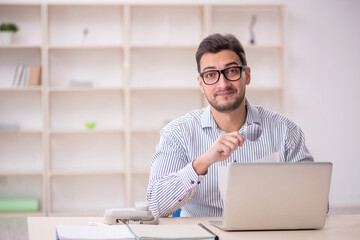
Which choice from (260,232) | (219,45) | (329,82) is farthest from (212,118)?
(329,82)

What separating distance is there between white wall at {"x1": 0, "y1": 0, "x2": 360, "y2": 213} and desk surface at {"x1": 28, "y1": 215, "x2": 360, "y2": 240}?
403cm

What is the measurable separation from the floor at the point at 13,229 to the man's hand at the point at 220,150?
2.58 meters

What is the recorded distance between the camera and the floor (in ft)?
13.6

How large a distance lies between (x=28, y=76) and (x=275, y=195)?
4273 millimetres

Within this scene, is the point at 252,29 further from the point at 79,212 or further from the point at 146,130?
the point at 79,212

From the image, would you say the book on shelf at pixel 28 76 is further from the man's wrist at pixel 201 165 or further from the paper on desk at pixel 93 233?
the paper on desk at pixel 93 233

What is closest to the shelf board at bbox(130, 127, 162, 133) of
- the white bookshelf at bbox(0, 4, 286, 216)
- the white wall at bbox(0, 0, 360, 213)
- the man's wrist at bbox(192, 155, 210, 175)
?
the white bookshelf at bbox(0, 4, 286, 216)

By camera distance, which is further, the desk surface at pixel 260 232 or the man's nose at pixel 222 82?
the man's nose at pixel 222 82

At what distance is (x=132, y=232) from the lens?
4.65 ft

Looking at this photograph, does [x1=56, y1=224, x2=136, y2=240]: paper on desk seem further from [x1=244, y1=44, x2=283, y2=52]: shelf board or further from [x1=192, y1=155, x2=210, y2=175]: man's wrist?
[x1=244, y1=44, x2=283, y2=52]: shelf board

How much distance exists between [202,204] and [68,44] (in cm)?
381

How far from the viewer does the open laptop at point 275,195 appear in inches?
58.9

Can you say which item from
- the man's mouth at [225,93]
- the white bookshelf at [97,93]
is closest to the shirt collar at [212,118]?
the man's mouth at [225,93]

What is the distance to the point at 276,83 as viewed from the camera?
226 inches
